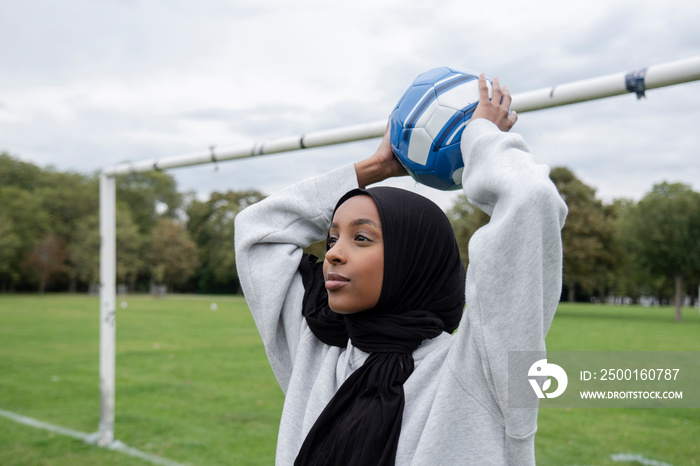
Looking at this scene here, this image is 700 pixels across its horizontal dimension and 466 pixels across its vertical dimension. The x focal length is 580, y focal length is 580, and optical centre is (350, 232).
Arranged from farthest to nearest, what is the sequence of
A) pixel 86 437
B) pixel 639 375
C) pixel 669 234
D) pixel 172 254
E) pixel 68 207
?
1. pixel 68 207
2. pixel 172 254
3. pixel 669 234
4. pixel 639 375
5. pixel 86 437

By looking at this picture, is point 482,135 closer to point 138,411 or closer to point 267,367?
point 138,411

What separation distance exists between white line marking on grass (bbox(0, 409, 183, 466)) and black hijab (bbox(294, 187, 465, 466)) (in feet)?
13.8

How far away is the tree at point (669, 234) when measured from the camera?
78.4 feet

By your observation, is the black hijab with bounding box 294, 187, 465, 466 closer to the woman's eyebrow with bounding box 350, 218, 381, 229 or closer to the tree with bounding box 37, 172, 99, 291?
the woman's eyebrow with bounding box 350, 218, 381, 229

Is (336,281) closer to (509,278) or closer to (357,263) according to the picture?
(357,263)

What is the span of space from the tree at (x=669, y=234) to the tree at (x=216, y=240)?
22.6 m

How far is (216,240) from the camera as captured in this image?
43656 millimetres

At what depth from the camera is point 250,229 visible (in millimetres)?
1872

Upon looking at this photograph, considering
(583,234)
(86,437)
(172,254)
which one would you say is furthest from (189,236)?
(86,437)

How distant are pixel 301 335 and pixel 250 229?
1.31 feet

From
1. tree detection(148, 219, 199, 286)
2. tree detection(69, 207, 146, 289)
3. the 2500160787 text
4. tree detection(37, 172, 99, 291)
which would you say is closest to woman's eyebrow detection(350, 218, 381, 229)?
the 2500160787 text

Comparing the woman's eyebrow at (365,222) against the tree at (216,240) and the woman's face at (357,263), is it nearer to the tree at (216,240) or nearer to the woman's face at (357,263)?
the woman's face at (357,263)

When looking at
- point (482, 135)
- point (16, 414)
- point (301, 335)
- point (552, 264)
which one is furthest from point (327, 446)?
point (16, 414)

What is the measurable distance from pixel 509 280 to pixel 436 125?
71cm
